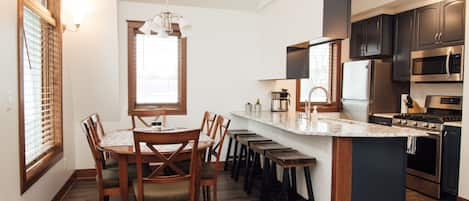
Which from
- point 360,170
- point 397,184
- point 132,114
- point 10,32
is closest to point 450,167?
point 397,184

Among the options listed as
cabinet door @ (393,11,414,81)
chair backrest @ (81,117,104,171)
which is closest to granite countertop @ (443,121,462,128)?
cabinet door @ (393,11,414,81)

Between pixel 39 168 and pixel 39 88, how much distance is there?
0.76 m

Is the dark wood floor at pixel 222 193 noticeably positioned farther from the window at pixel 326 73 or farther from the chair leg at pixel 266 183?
the window at pixel 326 73

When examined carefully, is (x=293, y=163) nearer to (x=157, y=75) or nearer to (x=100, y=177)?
(x=100, y=177)

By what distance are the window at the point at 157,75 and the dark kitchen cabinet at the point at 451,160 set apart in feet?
10.5

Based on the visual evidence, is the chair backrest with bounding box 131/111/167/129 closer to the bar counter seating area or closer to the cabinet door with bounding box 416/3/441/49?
the bar counter seating area

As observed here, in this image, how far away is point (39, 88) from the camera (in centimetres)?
315

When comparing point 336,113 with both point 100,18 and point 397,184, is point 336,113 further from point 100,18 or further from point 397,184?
point 100,18

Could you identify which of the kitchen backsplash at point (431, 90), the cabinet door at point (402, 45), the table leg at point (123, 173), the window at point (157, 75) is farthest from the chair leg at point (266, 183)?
the kitchen backsplash at point (431, 90)

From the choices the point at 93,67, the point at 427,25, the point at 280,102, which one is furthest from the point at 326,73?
the point at 93,67

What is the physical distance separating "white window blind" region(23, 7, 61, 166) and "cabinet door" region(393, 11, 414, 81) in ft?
13.9

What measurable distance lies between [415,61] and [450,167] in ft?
4.59

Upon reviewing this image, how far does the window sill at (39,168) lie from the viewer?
8.23 feet

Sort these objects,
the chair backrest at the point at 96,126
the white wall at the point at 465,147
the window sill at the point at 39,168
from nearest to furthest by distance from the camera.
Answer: the window sill at the point at 39,168
the chair backrest at the point at 96,126
the white wall at the point at 465,147
